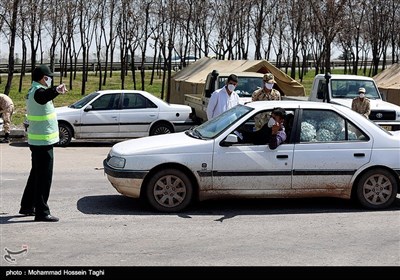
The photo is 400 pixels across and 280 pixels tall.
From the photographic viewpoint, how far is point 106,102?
18.6 metres

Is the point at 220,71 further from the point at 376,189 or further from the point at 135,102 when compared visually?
the point at 376,189

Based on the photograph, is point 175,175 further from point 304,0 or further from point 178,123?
point 304,0

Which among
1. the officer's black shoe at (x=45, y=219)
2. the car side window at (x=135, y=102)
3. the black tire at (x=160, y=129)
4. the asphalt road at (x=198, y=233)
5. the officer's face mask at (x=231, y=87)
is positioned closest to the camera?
the asphalt road at (x=198, y=233)

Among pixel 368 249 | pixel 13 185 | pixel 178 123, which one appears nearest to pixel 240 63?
pixel 178 123

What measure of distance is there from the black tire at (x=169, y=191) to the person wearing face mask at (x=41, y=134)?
1.27m

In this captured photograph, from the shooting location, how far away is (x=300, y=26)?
1753 inches

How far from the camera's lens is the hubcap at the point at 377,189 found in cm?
962

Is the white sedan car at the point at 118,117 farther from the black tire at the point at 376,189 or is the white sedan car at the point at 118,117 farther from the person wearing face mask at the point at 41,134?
the black tire at the point at 376,189

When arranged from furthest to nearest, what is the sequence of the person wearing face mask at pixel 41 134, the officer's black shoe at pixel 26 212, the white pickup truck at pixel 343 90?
the white pickup truck at pixel 343 90
the officer's black shoe at pixel 26 212
the person wearing face mask at pixel 41 134

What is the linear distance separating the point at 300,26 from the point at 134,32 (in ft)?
34.8

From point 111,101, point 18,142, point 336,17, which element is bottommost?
point 18,142

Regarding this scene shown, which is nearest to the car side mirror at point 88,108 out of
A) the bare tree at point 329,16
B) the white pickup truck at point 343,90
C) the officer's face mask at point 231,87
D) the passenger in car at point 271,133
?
the white pickup truck at point 343,90

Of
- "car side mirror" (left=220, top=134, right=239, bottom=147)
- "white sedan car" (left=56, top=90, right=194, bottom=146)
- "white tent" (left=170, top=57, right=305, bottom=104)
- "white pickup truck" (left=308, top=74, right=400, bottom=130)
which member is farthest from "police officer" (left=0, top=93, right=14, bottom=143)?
"car side mirror" (left=220, top=134, right=239, bottom=147)

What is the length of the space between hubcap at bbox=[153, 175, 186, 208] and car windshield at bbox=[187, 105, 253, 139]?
737mm
